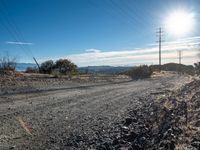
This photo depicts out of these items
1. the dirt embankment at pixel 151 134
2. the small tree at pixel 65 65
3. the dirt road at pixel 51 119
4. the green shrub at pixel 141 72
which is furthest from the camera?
the small tree at pixel 65 65

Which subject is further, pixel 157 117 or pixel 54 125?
pixel 157 117

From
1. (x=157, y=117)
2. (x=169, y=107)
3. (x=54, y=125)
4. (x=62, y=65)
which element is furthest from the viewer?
(x=62, y=65)

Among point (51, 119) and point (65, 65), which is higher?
point (65, 65)

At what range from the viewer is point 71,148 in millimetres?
7059

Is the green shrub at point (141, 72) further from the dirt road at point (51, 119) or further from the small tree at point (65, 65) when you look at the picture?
the dirt road at point (51, 119)

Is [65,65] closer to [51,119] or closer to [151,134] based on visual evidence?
[51,119]

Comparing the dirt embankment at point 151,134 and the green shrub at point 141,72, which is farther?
the green shrub at point 141,72

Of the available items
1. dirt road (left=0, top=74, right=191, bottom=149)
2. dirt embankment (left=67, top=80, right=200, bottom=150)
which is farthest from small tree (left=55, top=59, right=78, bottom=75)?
dirt embankment (left=67, top=80, right=200, bottom=150)

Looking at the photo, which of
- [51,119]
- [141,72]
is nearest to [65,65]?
[141,72]

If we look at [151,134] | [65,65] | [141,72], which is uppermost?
[65,65]

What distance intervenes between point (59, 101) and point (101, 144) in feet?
24.2

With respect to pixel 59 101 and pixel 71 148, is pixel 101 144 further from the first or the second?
pixel 59 101

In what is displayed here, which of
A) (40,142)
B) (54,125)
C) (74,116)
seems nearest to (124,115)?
(74,116)

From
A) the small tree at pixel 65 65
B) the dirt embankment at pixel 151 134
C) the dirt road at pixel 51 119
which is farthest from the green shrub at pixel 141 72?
the dirt embankment at pixel 151 134
